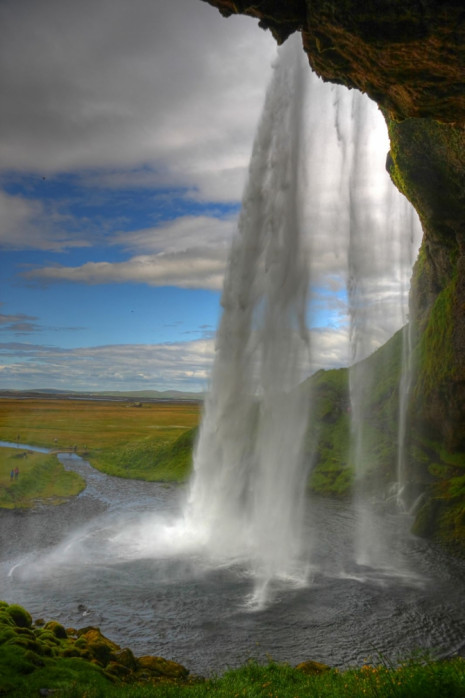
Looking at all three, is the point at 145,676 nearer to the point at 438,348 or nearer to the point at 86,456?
the point at 438,348

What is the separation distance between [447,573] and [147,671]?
16612 millimetres

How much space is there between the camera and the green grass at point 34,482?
4291cm

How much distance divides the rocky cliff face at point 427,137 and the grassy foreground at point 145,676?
547 inches

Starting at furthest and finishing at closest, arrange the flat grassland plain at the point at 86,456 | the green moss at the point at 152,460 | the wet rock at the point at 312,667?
the green moss at the point at 152,460 < the flat grassland plain at the point at 86,456 < the wet rock at the point at 312,667

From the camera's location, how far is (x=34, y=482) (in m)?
48.8

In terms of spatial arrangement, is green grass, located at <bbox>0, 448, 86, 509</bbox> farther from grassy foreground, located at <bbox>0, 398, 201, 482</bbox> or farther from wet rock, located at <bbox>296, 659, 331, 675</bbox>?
wet rock, located at <bbox>296, 659, 331, 675</bbox>

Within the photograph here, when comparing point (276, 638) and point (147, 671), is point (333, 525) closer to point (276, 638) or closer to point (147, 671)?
point (276, 638)

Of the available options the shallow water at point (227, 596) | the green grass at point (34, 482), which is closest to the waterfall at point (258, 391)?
the shallow water at point (227, 596)

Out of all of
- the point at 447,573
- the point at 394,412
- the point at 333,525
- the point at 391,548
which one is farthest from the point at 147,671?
the point at 394,412

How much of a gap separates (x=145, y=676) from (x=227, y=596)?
23.6 feet

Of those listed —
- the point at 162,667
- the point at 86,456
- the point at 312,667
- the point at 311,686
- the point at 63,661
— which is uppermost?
the point at 311,686

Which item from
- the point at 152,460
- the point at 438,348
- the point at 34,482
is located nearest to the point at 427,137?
the point at 438,348

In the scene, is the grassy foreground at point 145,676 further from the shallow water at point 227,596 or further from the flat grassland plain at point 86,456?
the flat grassland plain at point 86,456

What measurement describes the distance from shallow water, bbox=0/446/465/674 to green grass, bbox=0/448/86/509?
9970 millimetres
